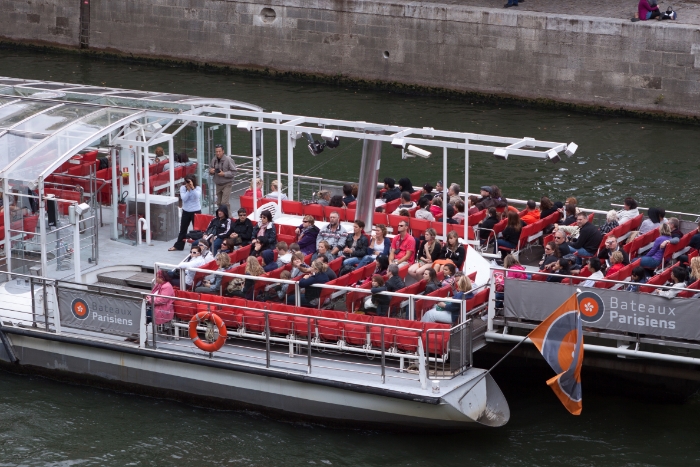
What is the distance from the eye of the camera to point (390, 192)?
76.2ft

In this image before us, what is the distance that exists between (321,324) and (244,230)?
3474 millimetres

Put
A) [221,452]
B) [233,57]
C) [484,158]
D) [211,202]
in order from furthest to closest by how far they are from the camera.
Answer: [233,57] → [484,158] → [211,202] → [221,452]

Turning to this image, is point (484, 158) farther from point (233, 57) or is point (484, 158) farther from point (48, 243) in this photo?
point (48, 243)

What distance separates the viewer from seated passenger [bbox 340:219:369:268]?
1900 centimetres

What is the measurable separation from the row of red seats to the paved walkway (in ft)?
77.3

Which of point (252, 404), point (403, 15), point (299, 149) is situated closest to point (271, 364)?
point (252, 404)

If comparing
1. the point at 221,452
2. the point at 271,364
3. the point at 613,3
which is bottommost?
the point at 221,452

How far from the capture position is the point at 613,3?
39406mm

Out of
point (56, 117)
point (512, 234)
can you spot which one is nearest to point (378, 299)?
point (512, 234)

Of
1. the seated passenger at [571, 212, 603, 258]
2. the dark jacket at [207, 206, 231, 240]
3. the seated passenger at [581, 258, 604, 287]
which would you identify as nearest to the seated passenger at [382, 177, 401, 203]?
the dark jacket at [207, 206, 231, 240]

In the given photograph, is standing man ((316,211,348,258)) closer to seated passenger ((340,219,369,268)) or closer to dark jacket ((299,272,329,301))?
seated passenger ((340,219,369,268))

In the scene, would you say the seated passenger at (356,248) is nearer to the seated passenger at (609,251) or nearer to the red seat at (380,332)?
the red seat at (380,332)

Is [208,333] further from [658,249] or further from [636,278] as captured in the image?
[658,249]

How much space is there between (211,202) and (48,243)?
439 cm
